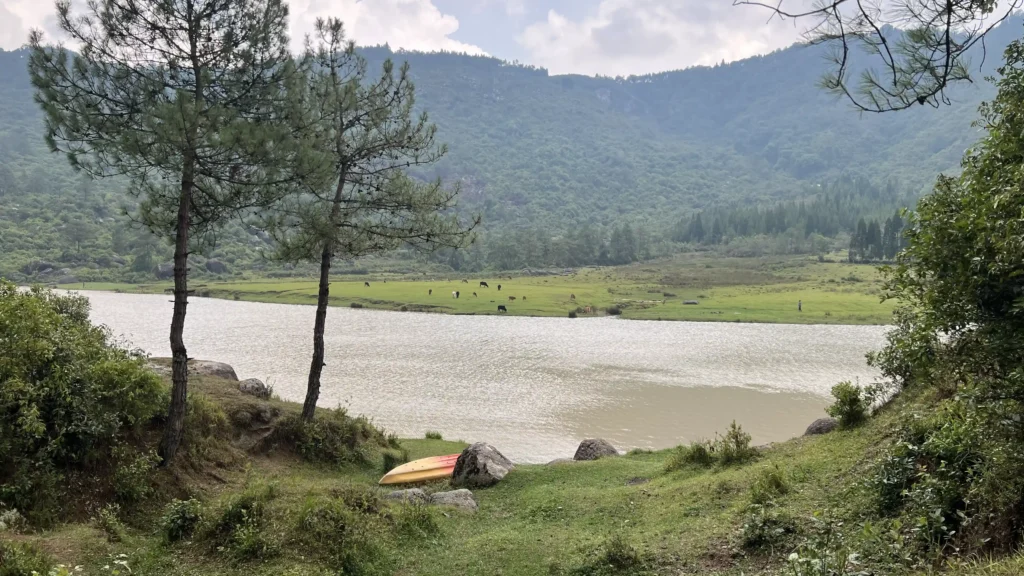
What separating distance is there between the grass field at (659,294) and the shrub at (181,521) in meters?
57.4

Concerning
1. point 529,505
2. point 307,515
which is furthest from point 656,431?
point 307,515

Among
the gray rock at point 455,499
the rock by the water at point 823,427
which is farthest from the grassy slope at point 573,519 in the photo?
the rock by the water at point 823,427

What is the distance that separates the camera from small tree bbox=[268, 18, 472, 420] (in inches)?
682

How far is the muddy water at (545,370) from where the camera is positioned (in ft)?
81.8

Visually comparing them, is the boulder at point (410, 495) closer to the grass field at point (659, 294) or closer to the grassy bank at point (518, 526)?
the grassy bank at point (518, 526)

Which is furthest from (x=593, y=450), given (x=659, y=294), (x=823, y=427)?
(x=659, y=294)

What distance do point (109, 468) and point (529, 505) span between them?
834 cm

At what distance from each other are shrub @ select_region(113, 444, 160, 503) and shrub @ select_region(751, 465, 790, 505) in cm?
1078

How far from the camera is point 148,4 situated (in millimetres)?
12492

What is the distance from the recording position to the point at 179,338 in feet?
41.5

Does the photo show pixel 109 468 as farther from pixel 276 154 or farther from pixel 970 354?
pixel 970 354

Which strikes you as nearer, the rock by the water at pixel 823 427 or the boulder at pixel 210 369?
the rock by the water at pixel 823 427

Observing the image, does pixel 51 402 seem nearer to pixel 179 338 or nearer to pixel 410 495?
pixel 179 338

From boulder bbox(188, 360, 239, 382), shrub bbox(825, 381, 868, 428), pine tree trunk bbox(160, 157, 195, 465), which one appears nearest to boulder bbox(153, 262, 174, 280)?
boulder bbox(188, 360, 239, 382)
